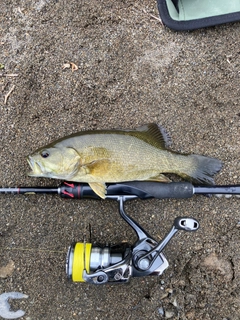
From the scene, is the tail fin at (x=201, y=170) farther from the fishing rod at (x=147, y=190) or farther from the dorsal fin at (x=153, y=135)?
the dorsal fin at (x=153, y=135)

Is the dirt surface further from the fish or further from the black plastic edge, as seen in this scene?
the fish

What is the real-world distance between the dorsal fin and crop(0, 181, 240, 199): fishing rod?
1.22 ft

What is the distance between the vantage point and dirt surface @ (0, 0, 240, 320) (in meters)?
3.27

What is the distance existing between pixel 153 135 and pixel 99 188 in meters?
0.70

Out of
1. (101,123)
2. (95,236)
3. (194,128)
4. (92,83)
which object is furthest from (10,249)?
(194,128)

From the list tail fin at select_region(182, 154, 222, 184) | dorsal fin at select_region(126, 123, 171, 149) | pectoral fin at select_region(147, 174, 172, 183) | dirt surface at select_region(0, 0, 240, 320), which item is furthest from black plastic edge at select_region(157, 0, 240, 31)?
pectoral fin at select_region(147, 174, 172, 183)

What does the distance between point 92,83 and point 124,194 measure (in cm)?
117

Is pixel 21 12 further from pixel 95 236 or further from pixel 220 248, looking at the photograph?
pixel 220 248

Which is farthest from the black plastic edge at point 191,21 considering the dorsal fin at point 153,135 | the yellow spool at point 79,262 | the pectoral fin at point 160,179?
the yellow spool at point 79,262

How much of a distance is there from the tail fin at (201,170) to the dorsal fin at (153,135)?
27 cm

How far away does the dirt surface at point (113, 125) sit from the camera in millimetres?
3268

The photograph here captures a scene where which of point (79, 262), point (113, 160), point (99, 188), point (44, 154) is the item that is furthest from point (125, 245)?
point (44, 154)

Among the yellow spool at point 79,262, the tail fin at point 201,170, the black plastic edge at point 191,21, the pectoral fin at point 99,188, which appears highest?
the black plastic edge at point 191,21

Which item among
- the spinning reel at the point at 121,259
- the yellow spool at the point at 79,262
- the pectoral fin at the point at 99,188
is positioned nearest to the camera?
the spinning reel at the point at 121,259
